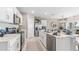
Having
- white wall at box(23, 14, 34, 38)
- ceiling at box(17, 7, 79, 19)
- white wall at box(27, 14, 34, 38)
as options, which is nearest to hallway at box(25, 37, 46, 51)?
ceiling at box(17, 7, 79, 19)

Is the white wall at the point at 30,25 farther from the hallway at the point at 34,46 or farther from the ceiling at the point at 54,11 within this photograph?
the hallway at the point at 34,46

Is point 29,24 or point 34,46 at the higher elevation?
point 29,24

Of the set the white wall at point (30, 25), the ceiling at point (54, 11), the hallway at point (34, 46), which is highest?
the ceiling at point (54, 11)

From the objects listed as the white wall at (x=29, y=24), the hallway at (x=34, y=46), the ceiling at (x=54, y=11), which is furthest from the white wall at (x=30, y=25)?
the hallway at (x=34, y=46)

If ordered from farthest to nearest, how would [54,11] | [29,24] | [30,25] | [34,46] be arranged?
[30,25] → [29,24] → [54,11] → [34,46]

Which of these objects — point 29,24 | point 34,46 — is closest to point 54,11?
point 34,46

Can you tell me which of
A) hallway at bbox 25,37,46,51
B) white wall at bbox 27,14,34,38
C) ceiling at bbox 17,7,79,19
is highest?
ceiling at bbox 17,7,79,19

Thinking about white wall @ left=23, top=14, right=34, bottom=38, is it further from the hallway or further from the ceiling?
the hallway

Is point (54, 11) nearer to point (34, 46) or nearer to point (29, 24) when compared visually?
point (34, 46)

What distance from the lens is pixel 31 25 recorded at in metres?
8.85

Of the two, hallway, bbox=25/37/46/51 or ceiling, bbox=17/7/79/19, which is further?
ceiling, bbox=17/7/79/19
